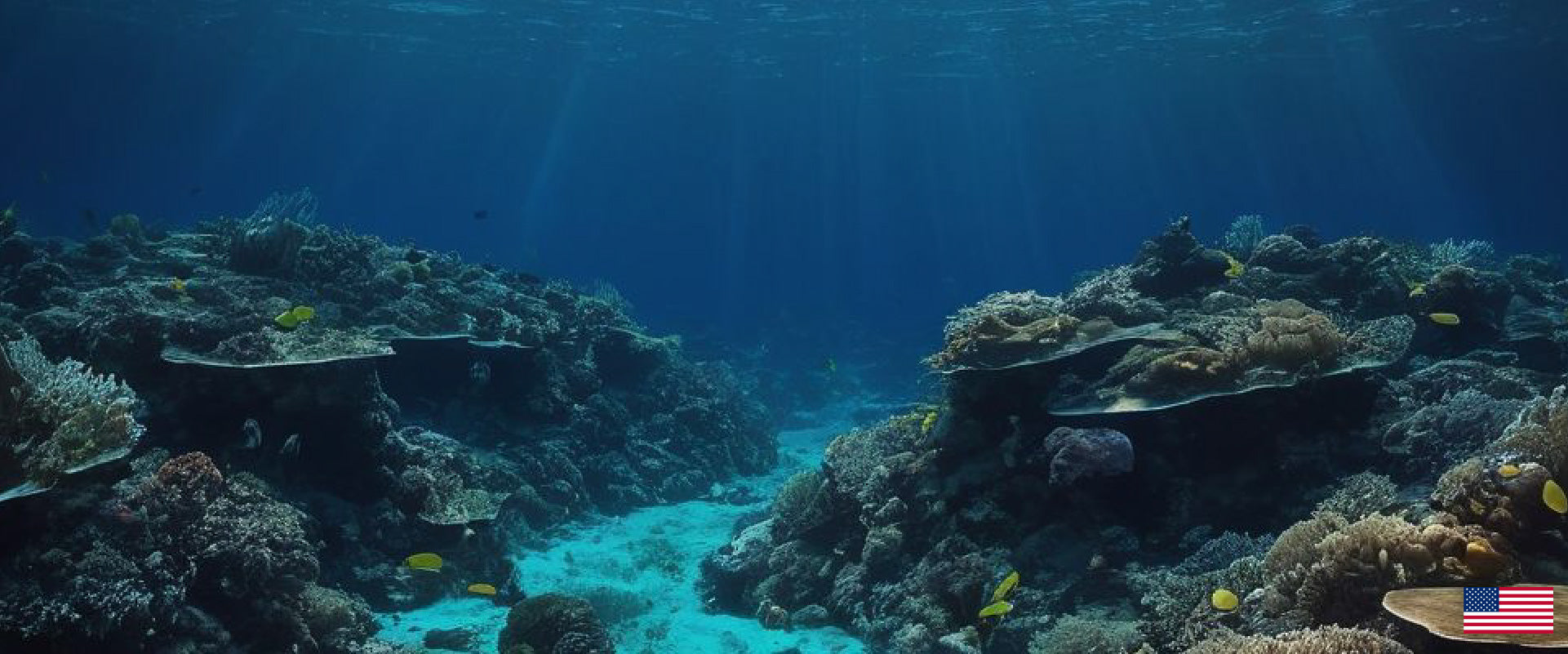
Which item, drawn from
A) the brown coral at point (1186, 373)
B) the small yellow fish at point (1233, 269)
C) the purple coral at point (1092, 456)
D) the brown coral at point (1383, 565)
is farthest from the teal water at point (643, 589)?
the small yellow fish at point (1233, 269)

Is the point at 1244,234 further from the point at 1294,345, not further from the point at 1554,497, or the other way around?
the point at 1554,497

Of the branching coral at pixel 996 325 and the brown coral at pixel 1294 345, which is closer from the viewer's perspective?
the brown coral at pixel 1294 345

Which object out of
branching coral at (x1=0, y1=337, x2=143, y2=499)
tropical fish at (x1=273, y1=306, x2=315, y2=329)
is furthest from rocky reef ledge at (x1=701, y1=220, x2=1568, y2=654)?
branching coral at (x1=0, y1=337, x2=143, y2=499)

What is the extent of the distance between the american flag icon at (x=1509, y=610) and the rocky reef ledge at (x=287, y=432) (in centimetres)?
885

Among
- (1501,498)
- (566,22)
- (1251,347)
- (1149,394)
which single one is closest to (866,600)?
(1149,394)

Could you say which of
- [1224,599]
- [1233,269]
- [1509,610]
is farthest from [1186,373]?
[1509,610]

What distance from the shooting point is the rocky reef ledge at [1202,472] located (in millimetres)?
5414

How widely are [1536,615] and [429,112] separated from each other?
99097 millimetres

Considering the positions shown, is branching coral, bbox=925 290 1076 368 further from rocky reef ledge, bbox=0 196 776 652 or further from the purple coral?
rocky reef ledge, bbox=0 196 776 652

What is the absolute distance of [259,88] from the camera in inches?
2874

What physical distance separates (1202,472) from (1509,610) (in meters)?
4.30

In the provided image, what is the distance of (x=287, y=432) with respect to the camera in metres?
9.82

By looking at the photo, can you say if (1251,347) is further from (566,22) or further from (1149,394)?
(566,22)

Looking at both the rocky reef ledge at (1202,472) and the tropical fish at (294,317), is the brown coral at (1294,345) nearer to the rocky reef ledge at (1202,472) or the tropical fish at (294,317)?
the rocky reef ledge at (1202,472)
